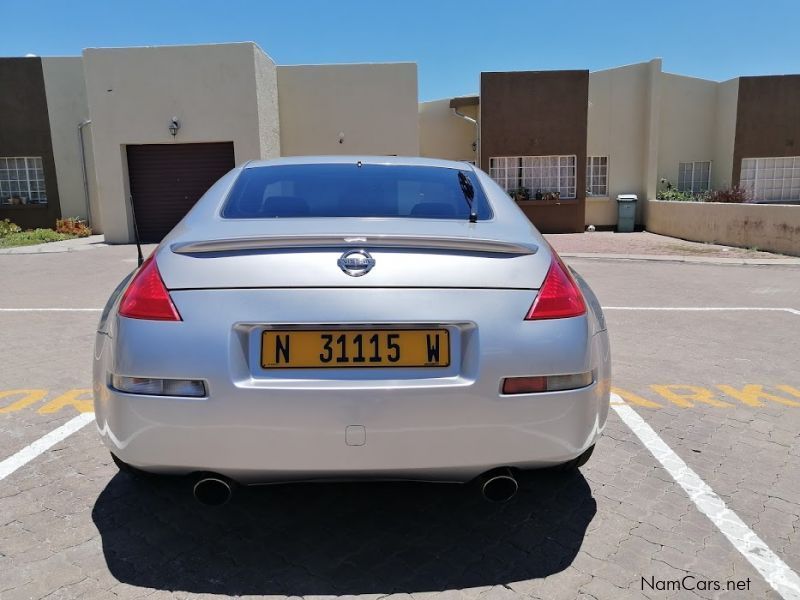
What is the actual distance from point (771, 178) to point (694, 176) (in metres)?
2.46

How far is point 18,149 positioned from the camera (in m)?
18.5

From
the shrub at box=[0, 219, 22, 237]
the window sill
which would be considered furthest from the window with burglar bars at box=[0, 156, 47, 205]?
the window sill

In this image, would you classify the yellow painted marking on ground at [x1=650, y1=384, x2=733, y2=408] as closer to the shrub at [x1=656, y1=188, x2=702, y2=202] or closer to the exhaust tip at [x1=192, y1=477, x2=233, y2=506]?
the exhaust tip at [x1=192, y1=477, x2=233, y2=506]

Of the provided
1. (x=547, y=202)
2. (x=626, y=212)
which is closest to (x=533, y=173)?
(x=547, y=202)

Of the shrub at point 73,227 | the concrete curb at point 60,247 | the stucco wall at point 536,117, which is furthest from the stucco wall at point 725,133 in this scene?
the shrub at point 73,227

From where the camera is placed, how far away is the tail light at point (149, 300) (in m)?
2.07

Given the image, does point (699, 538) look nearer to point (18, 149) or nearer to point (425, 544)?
point (425, 544)

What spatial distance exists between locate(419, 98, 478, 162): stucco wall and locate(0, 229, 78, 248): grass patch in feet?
36.5

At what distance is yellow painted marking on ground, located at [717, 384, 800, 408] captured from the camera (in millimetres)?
4172

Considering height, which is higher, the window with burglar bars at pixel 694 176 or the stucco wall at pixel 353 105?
the stucco wall at pixel 353 105

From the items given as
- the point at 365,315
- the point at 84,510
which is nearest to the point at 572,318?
the point at 365,315

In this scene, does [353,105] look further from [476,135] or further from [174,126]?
[174,126]

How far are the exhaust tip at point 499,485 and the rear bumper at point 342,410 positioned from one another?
3.5 inches

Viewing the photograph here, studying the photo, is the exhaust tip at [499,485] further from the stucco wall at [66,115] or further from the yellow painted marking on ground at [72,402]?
the stucco wall at [66,115]
